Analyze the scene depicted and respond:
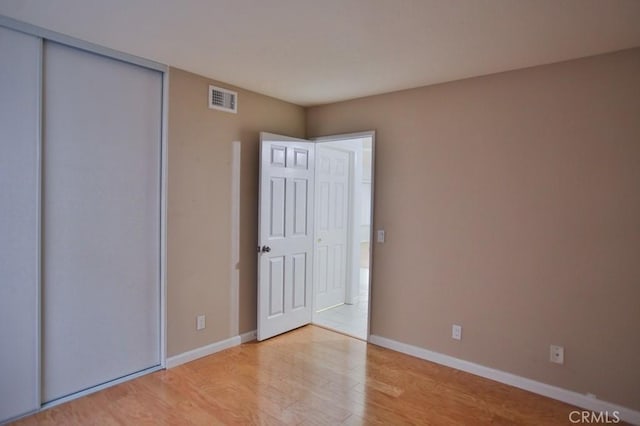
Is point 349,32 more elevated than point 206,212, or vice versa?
point 349,32

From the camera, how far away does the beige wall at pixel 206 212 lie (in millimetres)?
3105

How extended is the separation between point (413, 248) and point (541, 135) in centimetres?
138

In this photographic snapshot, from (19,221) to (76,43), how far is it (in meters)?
Result: 1.22

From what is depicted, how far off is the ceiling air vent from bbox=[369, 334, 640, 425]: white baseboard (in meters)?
2.60

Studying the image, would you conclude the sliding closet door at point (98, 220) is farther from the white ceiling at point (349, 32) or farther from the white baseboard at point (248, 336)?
the white baseboard at point (248, 336)

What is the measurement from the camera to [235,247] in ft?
11.8

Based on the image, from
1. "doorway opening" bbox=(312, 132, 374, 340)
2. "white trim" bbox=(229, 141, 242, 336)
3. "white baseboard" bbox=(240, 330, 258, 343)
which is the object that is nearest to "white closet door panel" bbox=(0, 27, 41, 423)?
"white trim" bbox=(229, 141, 242, 336)

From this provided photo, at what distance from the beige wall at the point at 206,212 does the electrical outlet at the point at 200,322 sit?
0.04m

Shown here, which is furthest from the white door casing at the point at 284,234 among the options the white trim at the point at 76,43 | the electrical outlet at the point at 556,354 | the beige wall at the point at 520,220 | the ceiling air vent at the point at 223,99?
the electrical outlet at the point at 556,354

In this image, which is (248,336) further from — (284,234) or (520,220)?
(520,220)

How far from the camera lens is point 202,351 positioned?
131 inches

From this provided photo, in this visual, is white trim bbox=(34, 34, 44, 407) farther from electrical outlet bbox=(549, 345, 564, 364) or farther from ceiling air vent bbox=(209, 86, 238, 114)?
electrical outlet bbox=(549, 345, 564, 364)

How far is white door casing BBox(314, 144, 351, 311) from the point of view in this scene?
4.66 m

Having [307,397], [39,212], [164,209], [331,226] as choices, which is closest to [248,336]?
[307,397]
